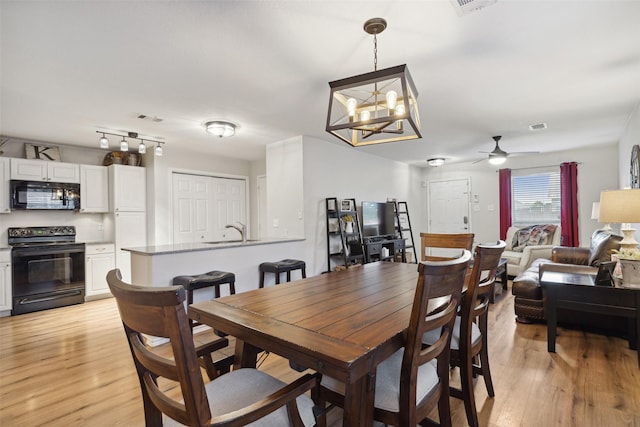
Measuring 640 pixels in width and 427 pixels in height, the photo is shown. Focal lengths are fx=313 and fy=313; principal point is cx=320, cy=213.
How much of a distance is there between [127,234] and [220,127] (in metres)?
2.67

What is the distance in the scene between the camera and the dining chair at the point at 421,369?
1.16 metres

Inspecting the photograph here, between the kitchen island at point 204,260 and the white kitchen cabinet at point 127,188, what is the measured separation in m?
2.08

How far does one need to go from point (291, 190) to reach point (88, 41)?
296cm

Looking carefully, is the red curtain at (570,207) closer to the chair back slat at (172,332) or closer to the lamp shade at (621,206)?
the lamp shade at (621,206)

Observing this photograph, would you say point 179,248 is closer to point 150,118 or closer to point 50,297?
point 150,118

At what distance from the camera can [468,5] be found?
1.74 meters

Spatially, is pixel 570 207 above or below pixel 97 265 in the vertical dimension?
above

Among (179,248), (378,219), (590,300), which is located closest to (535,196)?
(378,219)

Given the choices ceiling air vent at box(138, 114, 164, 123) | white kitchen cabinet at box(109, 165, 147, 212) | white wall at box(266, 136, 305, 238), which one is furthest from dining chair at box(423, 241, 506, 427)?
white kitchen cabinet at box(109, 165, 147, 212)

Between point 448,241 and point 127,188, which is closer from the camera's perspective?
point 448,241

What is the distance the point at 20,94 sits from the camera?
2.92 m

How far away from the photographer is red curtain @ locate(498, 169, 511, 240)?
6457mm

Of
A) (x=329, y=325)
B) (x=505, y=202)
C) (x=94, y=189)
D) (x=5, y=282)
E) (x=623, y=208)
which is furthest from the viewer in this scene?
(x=505, y=202)

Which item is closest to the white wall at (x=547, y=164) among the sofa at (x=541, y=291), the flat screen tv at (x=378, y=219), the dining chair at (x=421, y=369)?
the flat screen tv at (x=378, y=219)
